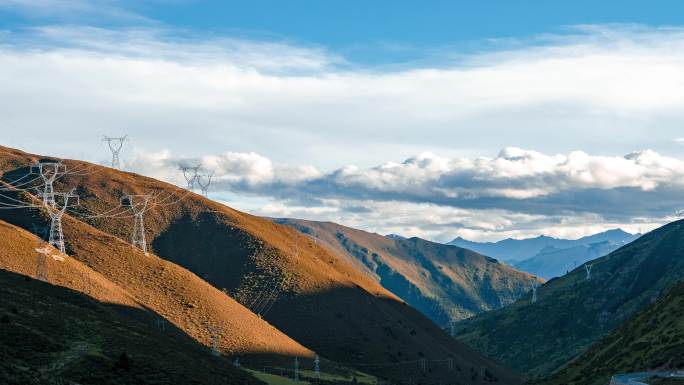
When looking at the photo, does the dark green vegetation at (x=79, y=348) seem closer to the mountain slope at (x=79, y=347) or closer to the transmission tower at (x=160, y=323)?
the mountain slope at (x=79, y=347)

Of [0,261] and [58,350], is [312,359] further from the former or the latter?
[58,350]

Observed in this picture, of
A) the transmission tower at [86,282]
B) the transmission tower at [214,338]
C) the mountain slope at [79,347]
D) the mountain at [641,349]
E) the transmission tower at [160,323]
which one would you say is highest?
the mountain at [641,349]

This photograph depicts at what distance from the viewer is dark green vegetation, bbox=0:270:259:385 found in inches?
3206

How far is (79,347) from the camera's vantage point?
92.6 meters

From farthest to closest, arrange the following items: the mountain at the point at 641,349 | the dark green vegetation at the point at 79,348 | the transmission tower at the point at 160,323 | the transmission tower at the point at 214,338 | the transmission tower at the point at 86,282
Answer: the transmission tower at the point at 214,338
the transmission tower at the point at 160,323
the transmission tower at the point at 86,282
the dark green vegetation at the point at 79,348
the mountain at the point at 641,349

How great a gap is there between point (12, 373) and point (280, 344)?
396 feet

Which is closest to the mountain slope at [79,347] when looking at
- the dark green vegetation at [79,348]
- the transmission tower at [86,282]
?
the dark green vegetation at [79,348]

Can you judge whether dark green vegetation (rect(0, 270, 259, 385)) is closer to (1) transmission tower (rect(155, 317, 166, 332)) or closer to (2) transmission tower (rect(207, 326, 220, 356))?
(1) transmission tower (rect(155, 317, 166, 332))

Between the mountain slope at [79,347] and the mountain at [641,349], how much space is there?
1904 inches

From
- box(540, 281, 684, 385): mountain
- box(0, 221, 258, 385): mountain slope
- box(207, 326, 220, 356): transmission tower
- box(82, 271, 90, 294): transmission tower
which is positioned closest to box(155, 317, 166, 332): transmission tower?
box(207, 326, 220, 356): transmission tower

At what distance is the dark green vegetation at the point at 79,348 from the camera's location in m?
81.4

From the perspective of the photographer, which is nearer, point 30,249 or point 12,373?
point 12,373

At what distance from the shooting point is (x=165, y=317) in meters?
175

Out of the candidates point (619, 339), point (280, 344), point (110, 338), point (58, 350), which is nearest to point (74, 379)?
point (58, 350)
